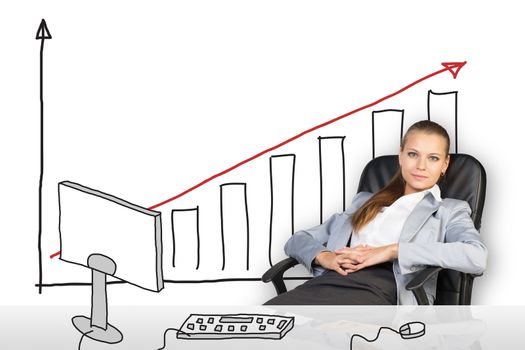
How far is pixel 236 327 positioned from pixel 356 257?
1.04 metres

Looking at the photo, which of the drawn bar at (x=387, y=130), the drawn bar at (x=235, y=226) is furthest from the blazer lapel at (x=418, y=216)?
the drawn bar at (x=235, y=226)

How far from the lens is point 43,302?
142 inches

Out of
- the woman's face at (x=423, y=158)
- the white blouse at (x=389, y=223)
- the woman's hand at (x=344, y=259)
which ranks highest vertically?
the woman's face at (x=423, y=158)

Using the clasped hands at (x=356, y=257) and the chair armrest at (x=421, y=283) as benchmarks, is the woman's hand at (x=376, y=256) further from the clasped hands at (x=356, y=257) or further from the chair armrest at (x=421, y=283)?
the chair armrest at (x=421, y=283)

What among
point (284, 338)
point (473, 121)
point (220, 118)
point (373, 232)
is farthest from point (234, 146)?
point (284, 338)

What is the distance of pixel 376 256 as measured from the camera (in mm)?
2848

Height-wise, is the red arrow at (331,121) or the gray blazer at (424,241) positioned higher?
the red arrow at (331,121)

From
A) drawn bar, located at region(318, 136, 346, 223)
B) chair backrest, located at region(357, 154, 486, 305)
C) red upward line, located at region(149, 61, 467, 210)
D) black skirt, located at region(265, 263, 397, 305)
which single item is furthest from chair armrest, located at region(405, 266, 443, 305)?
red upward line, located at region(149, 61, 467, 210)

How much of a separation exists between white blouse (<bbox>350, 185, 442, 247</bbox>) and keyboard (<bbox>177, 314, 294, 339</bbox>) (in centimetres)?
100

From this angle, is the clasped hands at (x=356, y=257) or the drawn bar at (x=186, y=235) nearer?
the clasped hands at (x=356, y=257)

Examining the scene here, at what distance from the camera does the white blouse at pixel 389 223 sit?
2.97 meters

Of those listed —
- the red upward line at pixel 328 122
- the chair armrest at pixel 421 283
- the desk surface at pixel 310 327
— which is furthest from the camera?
the red upward line at pixel 328 122

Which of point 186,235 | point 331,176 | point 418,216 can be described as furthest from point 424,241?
point 186,235

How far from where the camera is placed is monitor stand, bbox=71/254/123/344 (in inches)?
63.5
